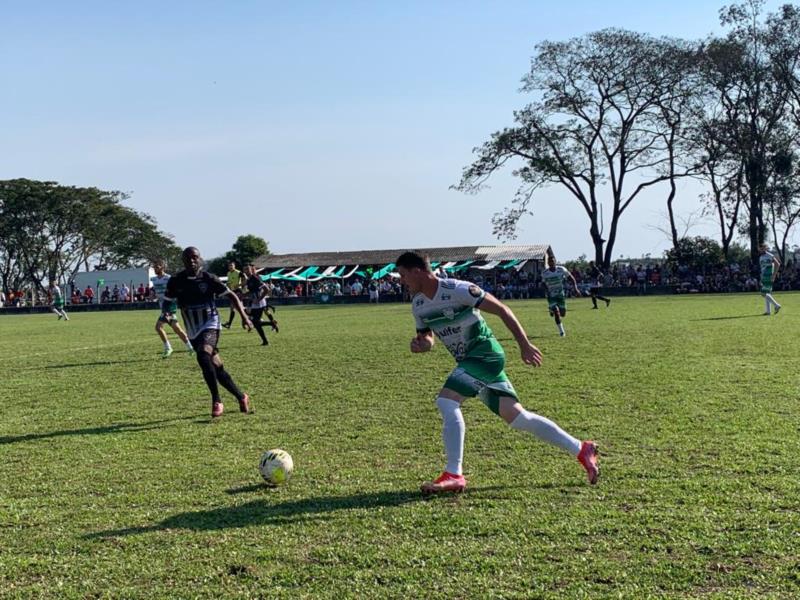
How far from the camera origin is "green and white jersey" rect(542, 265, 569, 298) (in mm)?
17516

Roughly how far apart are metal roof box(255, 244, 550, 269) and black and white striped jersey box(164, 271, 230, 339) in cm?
5462

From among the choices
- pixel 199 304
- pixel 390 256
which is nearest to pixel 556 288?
pixel 199 304

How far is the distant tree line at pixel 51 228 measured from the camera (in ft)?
226

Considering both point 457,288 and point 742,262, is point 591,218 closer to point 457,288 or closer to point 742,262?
point 742,262

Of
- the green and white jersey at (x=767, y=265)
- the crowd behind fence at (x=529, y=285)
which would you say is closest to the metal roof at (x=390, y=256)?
the crowd behind fence at (x=529, y=285)

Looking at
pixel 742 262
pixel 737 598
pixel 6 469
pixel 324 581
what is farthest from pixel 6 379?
pixel 742 262

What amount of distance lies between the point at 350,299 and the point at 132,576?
168 ft

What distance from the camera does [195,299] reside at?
9.35 m

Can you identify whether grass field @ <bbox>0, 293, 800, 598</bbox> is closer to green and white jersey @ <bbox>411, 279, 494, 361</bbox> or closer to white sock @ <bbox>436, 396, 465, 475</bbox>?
white sock @ <bbox>436, 396, 465, 475</bbox>

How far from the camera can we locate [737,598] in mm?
3613

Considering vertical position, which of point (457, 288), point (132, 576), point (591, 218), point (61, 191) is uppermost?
point (61, 191)

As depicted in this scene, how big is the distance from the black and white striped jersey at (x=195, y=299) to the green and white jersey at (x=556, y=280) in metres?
9.79

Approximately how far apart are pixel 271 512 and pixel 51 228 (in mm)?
72775

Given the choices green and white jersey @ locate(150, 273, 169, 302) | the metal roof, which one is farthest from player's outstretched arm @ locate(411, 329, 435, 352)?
the metal roof
